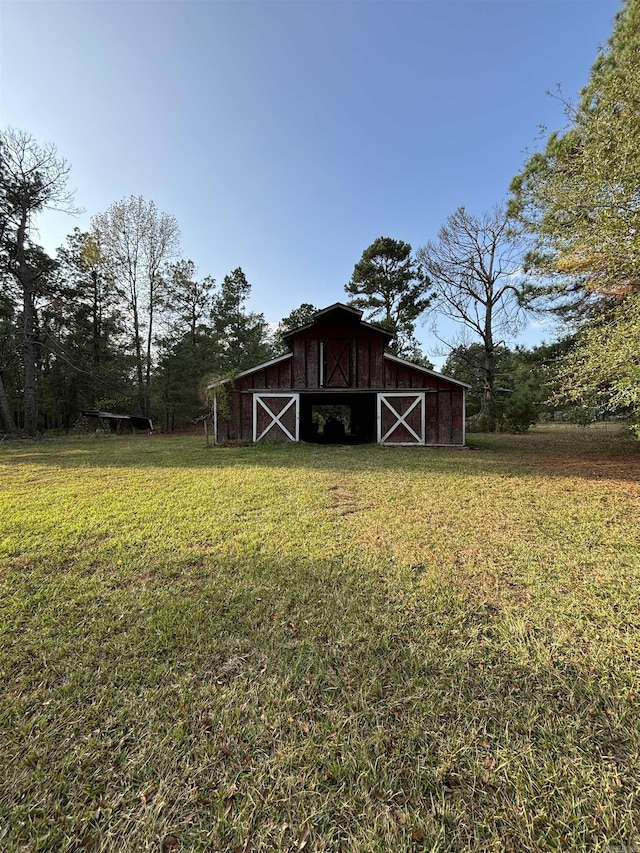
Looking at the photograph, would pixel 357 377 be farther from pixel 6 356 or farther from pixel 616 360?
pixel 6 356

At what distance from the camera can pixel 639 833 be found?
3.93ft

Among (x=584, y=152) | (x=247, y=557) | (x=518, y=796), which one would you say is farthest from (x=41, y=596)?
(x=584, y=152)

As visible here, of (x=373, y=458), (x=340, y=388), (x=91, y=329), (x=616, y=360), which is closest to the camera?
(x=616, y=360)

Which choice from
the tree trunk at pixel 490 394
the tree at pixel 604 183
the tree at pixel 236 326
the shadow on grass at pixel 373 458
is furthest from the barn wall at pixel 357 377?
the tree at pixel 236 326

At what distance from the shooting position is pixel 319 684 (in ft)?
6.09

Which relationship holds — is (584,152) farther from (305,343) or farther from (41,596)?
(41,596)

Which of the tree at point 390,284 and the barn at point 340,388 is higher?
the tree at point 390,284

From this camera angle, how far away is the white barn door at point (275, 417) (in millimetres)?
12953

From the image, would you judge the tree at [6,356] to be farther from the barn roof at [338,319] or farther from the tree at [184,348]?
the barn roof at [338,319]

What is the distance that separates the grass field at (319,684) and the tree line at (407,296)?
540 cm

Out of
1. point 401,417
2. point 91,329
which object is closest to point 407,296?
point 401,417

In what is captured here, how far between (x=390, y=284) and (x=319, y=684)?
25.3 meters

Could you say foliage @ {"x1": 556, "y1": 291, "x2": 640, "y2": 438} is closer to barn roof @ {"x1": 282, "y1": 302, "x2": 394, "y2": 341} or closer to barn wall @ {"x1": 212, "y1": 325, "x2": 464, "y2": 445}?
barn wall @ {"x1": 212, "y1": 325, "x2": 464, "y2": 445}

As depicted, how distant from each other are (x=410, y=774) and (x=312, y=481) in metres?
5.28
